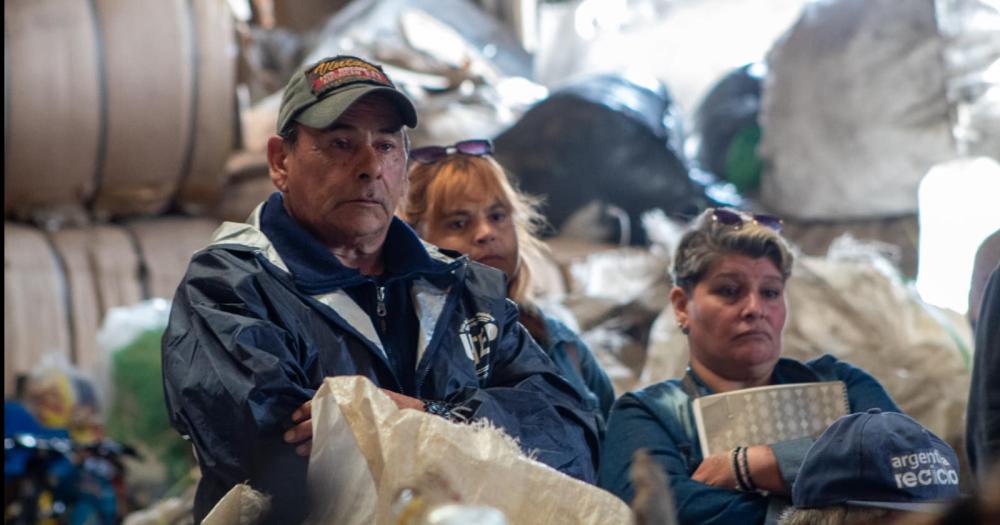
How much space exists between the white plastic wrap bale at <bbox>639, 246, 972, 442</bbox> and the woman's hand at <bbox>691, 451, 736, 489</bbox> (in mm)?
1206

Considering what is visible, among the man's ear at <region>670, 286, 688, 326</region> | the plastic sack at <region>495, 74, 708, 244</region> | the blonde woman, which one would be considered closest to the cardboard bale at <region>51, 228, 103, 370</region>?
the plastic sack at <region>495, 74, 708, 244</region>

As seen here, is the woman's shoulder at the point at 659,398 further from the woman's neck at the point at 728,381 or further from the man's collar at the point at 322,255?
the man's collar at the point at 322,255

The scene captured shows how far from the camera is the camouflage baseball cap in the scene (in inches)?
76.3

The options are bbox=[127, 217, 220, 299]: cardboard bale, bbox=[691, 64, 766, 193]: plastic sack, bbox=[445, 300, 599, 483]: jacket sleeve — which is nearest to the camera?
bbox=[445, 300, 599, 483]: jacket sleeve

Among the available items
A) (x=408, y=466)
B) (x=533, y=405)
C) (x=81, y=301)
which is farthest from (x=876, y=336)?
(x=81, y=301)

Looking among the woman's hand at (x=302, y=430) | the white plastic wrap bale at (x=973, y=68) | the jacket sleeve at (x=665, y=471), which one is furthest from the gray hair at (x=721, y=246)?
the white plastic wrap bale at (x=973, y=68)

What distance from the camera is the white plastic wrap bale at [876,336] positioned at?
338cm

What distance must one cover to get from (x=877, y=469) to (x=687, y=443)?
0.57 m

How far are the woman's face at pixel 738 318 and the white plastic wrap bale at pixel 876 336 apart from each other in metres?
0.99

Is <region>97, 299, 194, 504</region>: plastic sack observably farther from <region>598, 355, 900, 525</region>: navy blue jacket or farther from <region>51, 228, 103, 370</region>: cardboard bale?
<region>598, 355, 900, 525</region>: navy blue jacket

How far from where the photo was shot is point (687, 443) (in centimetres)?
227

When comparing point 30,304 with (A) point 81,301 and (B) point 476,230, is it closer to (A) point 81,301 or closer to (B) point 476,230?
(A) point 81,301

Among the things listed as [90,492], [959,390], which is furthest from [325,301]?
[90,492]

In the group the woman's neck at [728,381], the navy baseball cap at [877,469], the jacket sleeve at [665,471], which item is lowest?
the jacket sleeve at [665,471]
